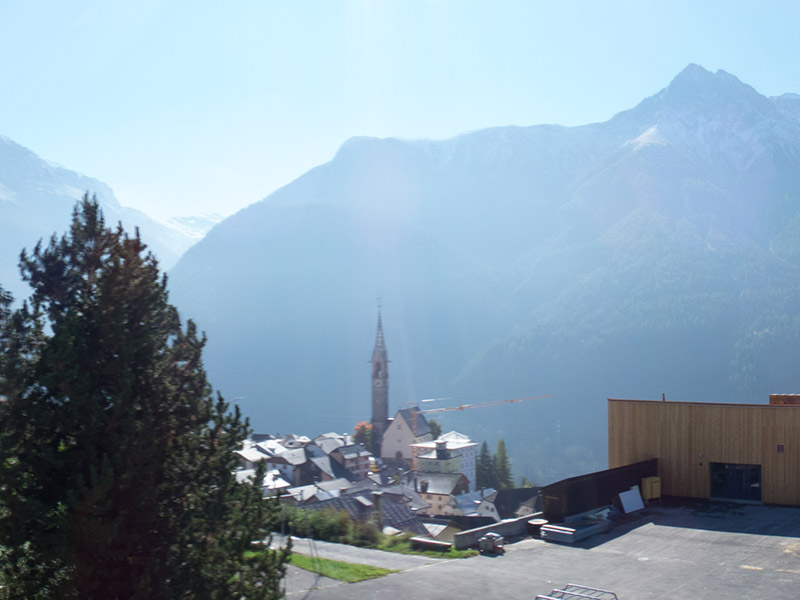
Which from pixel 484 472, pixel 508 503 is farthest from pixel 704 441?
pixel 484 472

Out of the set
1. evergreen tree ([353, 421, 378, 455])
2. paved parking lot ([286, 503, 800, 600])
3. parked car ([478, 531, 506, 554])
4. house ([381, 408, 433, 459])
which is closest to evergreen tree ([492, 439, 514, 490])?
house ([381, 408, 433, 459])

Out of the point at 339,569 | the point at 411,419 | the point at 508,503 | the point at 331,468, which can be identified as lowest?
the point at 331,468

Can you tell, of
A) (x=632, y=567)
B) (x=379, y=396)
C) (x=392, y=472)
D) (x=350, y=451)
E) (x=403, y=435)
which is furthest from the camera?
(x=379, y=396)

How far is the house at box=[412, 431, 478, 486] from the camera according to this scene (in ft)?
258

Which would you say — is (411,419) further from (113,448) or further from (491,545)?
(113,448)

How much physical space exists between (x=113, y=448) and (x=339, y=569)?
22.0 feet

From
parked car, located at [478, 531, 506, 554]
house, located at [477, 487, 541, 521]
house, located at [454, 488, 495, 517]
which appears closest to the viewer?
parked car, located at [478, 531, 506, 554]

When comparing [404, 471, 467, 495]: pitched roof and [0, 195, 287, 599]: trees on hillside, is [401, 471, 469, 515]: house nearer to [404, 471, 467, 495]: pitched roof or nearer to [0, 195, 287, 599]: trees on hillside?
[404, 471, 467, 495]: pitched roof

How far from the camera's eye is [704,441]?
19125 millimetres

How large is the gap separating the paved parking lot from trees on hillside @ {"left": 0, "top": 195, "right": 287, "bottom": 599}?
409 centimetres

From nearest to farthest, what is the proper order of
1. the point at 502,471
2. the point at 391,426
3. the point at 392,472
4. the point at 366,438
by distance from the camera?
1. the point at 502,471
2. the point at 392,472
3. the point at 391,426
4. the point at 366,438

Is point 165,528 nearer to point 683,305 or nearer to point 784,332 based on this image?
point 784,332

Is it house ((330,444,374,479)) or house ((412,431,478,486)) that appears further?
house ((330,444,374,479))

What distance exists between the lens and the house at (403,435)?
299ft
